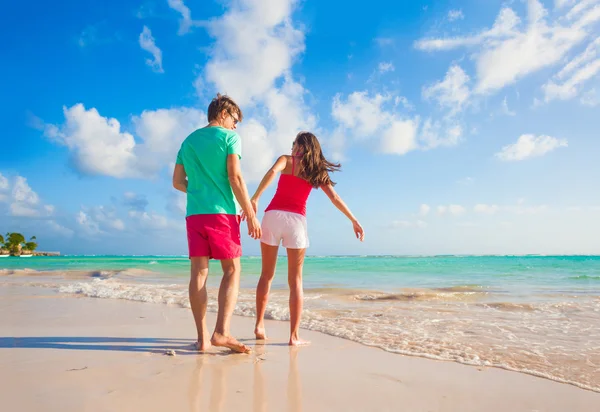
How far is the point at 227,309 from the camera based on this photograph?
3.36 metres

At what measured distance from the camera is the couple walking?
336cm

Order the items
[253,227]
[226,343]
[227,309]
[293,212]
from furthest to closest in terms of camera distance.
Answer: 1. [293,212]
2. [253,227]
3. [227,309]
4. [226,343]

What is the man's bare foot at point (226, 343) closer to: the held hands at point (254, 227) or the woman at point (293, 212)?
the woman at point (293, 212)

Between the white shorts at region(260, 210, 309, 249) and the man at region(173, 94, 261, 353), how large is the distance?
0.33 metres

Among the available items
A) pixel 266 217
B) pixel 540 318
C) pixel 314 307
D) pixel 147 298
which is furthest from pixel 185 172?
pixel 540 318

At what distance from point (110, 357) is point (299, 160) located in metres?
2.35

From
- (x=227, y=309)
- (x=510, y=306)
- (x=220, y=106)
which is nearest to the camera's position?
(x=227, y=309)

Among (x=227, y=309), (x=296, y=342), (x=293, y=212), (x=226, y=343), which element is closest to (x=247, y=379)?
(x=226, y=343)

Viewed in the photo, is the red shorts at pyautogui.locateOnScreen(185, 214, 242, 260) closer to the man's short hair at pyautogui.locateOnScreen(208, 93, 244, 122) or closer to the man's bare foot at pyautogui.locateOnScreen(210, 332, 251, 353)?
the man's bare foot at pyautogui.locateOnScreen(210, 332, 251, 353)

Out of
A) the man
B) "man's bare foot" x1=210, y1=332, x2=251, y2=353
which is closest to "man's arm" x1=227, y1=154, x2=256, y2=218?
the man

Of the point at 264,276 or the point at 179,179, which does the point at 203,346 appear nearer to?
the point at 264,276

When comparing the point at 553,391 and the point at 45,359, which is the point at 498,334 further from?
the point at 45,359

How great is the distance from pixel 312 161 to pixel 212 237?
1249 millimetres

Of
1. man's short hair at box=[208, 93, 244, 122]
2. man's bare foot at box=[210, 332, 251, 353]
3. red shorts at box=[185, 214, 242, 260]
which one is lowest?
man's bare foot at box=[210, 332, 251, 353]
